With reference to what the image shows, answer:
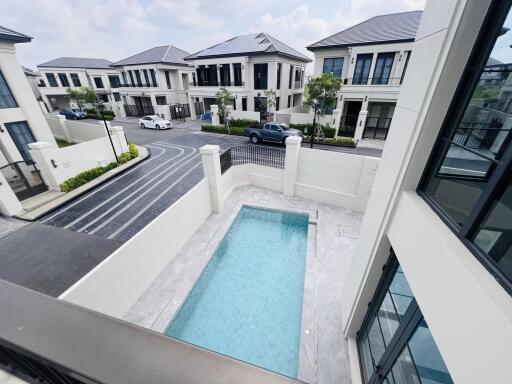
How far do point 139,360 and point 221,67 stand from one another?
24.5 metres

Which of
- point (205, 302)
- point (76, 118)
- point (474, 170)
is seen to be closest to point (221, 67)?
point (76, 118)

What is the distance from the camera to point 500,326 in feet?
4.19

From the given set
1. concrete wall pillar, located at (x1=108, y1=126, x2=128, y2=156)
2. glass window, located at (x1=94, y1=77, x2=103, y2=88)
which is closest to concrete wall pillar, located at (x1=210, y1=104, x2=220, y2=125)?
concrete wall pillar, located at (x1=108, y1=126, x2=128, y2=156)

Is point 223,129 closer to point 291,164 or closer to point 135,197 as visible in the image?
point 135,197

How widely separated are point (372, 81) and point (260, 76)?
9.63m

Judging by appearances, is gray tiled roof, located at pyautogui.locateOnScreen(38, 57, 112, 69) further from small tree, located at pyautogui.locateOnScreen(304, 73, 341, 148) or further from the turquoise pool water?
the turquoise pool water

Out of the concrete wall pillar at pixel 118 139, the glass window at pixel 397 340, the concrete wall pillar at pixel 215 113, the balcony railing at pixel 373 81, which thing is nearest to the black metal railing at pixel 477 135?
the glass window at pixel 397 340

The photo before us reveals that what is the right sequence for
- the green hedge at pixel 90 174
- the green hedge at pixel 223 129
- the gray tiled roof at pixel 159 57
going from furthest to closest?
the gray tiled roof at pixel 159 57
the green hedge at pixel 223 129
the green hedge at pixel 90 174

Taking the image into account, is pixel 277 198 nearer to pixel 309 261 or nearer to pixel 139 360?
pixel 309 261

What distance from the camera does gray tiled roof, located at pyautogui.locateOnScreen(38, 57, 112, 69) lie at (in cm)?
3297

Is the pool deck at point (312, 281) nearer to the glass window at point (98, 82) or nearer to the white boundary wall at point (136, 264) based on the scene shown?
the white boundary wall at point (136, 264)

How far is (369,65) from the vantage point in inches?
629

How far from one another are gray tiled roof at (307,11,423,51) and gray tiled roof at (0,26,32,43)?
18.1 metres

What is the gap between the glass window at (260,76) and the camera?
19641 mm
